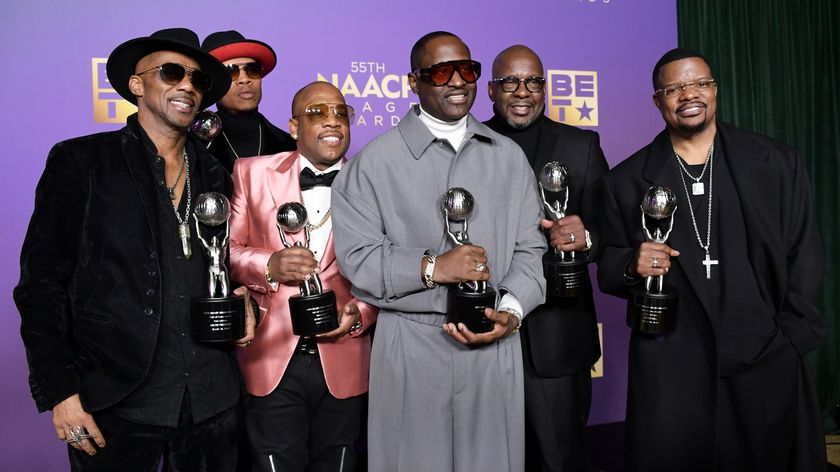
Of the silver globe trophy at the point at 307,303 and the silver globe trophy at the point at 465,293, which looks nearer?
the silver globe trophy at the point at 465,293

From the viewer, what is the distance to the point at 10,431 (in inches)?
152

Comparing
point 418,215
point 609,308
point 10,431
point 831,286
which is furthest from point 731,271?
point 10,431

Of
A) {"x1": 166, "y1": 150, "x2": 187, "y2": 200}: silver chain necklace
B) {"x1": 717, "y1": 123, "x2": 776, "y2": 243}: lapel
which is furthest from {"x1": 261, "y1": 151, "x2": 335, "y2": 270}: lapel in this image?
{"x1": 717, "y1": 123, "x2": 776, "y2": 243}: lapel

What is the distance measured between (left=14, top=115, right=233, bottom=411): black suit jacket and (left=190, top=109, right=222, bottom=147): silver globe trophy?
91 centimetres

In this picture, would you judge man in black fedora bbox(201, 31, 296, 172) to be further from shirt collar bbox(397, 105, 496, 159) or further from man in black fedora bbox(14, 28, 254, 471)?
shirt collar bbox(397, 105, 496, 159)

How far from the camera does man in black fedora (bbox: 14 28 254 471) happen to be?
2.04 meters

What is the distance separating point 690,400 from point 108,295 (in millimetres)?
2049

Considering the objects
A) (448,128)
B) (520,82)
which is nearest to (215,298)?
(448,128)

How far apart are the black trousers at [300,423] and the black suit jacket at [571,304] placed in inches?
30.2

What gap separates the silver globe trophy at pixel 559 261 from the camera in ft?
7.86

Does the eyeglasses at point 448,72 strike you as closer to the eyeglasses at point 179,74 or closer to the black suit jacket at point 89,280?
the eyeglasses at point 179,74

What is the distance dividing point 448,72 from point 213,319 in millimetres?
1118

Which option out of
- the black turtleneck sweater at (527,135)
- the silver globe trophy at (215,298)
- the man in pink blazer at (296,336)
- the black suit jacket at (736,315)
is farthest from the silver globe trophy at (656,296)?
the silver globe trophy at (215,298)

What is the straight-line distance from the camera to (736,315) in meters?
2.46
